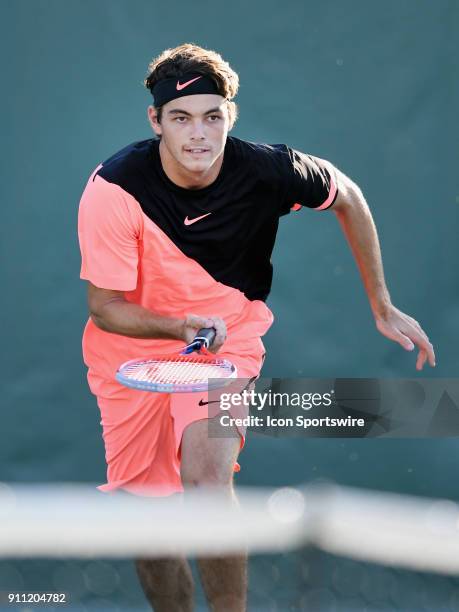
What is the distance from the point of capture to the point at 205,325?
3744 mm

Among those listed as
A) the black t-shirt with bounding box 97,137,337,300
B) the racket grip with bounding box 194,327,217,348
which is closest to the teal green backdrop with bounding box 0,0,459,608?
the black t-shirt with bounding box 97,137,337,300

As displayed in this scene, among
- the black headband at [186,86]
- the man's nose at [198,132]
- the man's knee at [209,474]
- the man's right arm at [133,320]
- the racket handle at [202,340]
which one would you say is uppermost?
the black headband at [186,86]

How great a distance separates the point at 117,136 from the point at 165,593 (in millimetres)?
1912

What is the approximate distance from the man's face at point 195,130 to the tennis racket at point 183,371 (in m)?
0.57

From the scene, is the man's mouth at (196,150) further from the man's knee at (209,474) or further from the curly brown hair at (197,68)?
the man's knee at (209,474)

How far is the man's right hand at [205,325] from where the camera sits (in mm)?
3717

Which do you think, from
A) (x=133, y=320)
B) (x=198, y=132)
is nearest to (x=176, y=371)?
(x=133, y=320)

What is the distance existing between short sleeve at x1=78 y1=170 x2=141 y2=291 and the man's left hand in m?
0.86

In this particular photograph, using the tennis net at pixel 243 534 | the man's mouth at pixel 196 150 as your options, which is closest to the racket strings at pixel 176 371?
the tennis net at pixel 243 534

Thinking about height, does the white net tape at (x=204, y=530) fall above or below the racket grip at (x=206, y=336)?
below

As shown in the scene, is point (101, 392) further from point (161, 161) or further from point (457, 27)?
point (457, 27)

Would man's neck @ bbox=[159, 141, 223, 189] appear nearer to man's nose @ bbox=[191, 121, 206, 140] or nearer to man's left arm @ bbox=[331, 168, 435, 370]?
man's nose @ bbox=[191, 121, 206, 140]

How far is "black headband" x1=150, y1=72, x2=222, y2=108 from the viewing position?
4047mm

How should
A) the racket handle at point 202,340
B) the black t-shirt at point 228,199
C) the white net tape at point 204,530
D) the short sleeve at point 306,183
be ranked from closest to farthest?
the white net tape at point 204,530, the racket handle at point 202,340, the black t-shirt at point 228,199, the short sleeve at point 306,183
